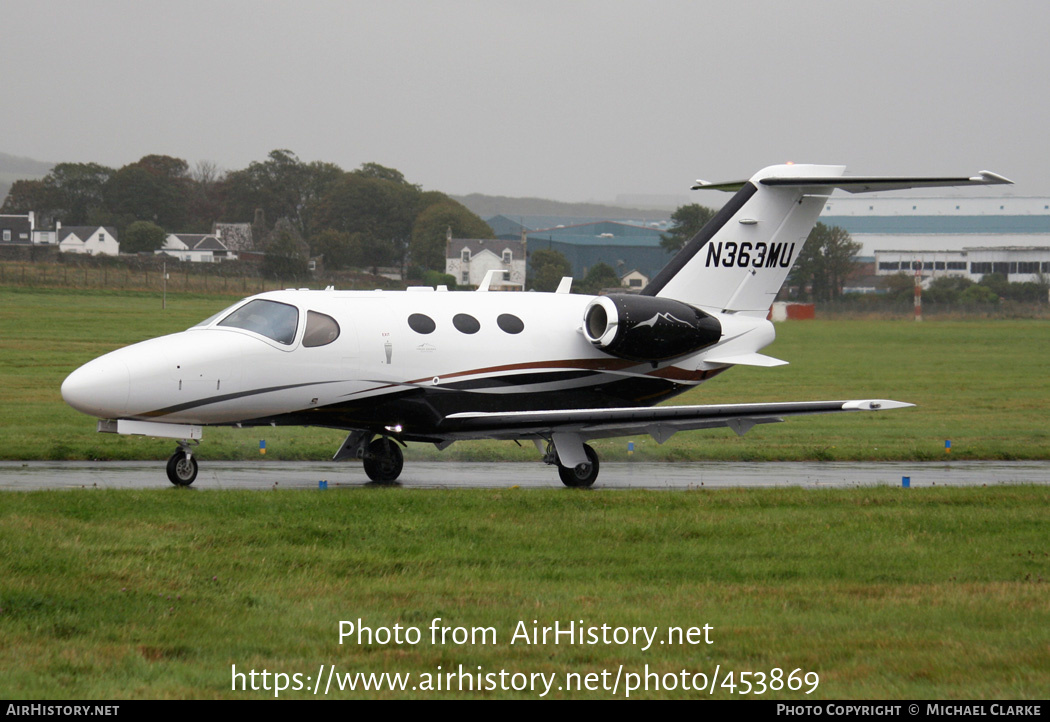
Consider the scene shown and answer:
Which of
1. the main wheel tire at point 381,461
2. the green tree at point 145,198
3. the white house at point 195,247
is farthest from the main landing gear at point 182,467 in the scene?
the green tree at point 145,198

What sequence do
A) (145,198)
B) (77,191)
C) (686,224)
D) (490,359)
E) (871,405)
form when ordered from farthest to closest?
(77,191)
(145,198)
(686,224)
(490,359)
(871,405)

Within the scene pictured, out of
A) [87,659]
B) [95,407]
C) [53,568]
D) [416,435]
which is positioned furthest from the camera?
[416,435]

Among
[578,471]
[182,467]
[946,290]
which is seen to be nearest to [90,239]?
[946,290]

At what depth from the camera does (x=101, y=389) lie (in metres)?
13.5

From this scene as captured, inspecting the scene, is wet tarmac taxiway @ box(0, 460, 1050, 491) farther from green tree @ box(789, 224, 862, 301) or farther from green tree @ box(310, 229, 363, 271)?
green tree @ box(789, 224, 862, 301)

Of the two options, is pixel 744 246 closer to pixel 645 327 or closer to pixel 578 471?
pixel 645 327

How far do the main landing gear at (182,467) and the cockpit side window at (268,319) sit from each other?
171cm

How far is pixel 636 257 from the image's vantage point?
83438mm

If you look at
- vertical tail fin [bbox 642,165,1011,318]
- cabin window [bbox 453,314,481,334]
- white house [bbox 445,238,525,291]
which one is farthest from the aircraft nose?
white house [bbox 445,238,525,291]

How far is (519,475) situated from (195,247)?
2688 inches

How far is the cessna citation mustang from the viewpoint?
14.2m

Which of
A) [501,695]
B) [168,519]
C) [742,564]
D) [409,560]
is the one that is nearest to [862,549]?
[742,564]

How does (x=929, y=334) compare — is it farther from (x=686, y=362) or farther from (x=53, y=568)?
(x=53, y=568)

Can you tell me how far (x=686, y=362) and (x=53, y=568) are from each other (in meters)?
10.6
